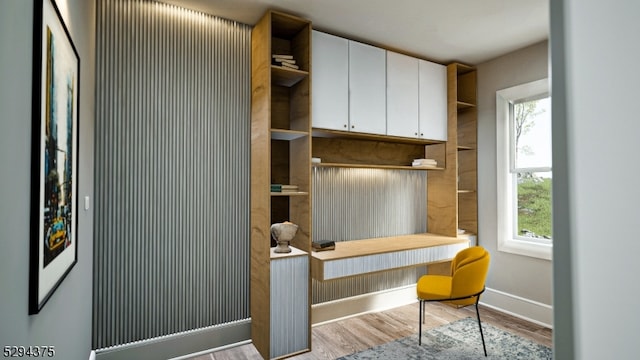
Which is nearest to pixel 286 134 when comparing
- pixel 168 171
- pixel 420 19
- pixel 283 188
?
pixel 283 188

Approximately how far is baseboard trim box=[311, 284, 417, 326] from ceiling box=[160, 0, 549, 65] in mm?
2500

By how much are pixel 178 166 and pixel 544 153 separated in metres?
3.35

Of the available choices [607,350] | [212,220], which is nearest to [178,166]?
[212,220]

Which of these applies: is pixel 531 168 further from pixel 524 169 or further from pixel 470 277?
pixel 470 277

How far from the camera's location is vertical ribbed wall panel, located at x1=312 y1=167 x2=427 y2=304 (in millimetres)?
3037

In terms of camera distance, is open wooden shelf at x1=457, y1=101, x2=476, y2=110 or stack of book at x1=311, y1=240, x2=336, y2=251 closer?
stack of book at x1=311, y1=240, x2=336, y2=251

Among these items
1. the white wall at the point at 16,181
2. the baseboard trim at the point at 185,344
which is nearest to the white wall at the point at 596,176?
the white wall at the point at 16,181

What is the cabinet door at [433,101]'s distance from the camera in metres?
3.31

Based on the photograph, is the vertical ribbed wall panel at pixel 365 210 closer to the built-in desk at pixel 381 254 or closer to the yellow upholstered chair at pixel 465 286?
the built-in desk at pixel 381 254

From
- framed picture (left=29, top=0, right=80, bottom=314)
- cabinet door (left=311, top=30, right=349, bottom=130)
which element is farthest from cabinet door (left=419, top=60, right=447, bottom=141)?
framed picture (left=29, top=0, right=80, bottom=314)

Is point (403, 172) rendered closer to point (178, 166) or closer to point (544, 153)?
point (544, 153)

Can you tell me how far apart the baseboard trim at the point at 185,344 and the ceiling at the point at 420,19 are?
8.09ft

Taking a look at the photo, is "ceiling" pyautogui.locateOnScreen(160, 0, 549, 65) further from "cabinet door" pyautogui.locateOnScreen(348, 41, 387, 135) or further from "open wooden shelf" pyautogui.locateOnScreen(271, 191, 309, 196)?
"open wooden shelf" pyautogui.locateOnScreen(271, 191, 309, 196)

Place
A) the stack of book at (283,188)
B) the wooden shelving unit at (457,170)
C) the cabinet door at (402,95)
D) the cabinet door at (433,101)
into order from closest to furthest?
the stack of book at (283,188)
the cabinet door at (402,95)
the cabinet door at (433,101)
the wooden shelving unit at (457,170)
